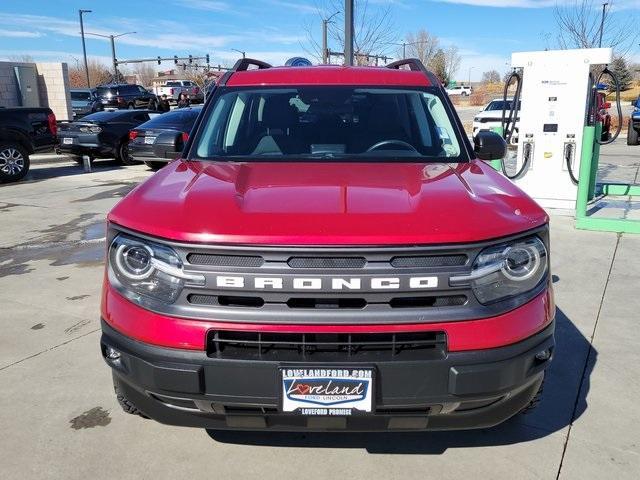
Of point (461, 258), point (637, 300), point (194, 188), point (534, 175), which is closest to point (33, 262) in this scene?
point (194, 188)

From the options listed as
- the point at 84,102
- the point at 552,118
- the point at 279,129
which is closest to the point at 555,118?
the point at 552,118

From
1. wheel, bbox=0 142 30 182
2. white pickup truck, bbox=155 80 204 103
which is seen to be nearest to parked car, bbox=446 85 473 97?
white pickup truck, bbox=155 80 204 103

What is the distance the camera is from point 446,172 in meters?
2.93

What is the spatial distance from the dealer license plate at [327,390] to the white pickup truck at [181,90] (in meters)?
44.1

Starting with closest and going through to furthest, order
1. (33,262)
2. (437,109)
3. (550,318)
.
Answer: (550,318)
(437,109)
(33,262)

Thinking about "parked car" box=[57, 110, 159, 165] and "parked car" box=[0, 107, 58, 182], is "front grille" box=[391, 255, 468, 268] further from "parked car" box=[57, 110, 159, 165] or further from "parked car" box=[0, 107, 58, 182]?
"parked car" box=[57, 110, 159, 165]

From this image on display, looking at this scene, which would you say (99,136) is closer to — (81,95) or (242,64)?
(242,64)

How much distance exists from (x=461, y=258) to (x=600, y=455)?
140 centimetres

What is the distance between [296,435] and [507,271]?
1.39 metres

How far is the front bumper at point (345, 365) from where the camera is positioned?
2.11 meters

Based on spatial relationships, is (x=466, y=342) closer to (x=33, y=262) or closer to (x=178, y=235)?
(x=178, y=235)

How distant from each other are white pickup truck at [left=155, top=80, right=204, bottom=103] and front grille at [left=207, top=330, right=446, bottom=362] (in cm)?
4400

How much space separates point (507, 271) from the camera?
2.24 meters

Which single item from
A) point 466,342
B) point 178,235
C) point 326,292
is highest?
point 178,235
